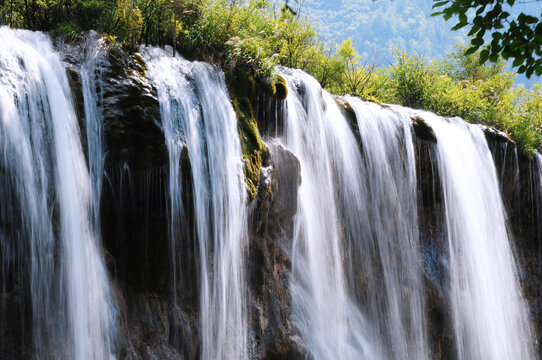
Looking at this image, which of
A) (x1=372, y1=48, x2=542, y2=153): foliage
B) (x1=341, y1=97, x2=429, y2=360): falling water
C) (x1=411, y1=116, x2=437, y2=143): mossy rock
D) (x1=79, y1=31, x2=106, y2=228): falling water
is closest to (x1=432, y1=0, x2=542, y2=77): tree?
(x1=79, y1=31, x2=106, y2=228): falling water

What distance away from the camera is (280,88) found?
8.05 metres

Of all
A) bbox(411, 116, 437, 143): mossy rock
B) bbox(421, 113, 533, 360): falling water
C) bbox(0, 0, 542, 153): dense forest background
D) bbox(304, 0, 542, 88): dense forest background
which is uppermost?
bbox(304, 0, 542, 88): dense forest background

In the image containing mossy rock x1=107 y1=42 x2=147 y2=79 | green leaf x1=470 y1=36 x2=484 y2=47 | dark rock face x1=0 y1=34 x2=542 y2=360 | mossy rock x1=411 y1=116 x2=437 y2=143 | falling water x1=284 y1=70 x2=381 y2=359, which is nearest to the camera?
green leaf x1=470 y1=36 x2=484 y2=47

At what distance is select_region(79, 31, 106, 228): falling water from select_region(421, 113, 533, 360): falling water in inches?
320

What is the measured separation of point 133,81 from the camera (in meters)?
5.92

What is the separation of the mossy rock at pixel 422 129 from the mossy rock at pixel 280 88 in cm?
409

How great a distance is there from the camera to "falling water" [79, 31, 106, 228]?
5441mm

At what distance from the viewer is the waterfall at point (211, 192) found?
241 inches

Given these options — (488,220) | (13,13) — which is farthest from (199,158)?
(488,220)

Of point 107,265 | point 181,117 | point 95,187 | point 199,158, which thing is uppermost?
point 181,117

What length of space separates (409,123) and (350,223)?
3.19 m

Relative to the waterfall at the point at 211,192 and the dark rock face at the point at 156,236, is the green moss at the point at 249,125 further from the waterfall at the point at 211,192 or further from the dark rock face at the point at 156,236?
→ the waterfall at the point at 211,192

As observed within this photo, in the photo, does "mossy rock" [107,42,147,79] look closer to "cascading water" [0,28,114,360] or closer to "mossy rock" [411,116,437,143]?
"cascading water" [0,28,114,360]

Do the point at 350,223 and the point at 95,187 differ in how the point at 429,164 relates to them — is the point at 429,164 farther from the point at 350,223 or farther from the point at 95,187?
the point at 95,187
